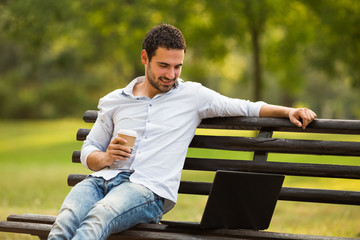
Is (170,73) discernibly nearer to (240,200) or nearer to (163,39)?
(163,39)

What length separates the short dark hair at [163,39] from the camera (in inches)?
143

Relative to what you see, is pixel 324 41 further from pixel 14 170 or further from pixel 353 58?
pixel 14 170

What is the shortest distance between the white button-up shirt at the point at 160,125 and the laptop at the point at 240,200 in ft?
1.07

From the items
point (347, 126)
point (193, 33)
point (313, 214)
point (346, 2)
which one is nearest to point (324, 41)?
point (346, 2)

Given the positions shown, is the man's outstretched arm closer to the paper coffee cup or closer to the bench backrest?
the bench backrest

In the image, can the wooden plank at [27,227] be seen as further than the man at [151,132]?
Yes

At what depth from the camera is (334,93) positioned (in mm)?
39188

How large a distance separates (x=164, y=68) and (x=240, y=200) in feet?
3.19

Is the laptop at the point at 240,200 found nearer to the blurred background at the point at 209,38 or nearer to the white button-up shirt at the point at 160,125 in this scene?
the white button-up shirt at the point at 160,125

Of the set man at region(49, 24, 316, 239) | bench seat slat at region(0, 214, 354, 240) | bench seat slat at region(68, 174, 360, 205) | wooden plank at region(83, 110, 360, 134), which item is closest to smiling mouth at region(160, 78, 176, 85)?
man at region(49, 24, 316, 239)

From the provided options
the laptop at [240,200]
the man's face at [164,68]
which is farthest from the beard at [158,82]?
the laptop at [240,200]

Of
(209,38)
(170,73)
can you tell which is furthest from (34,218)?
(209,38)

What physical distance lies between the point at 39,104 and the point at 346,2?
25.4 metres

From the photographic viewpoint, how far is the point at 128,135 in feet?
11.0
